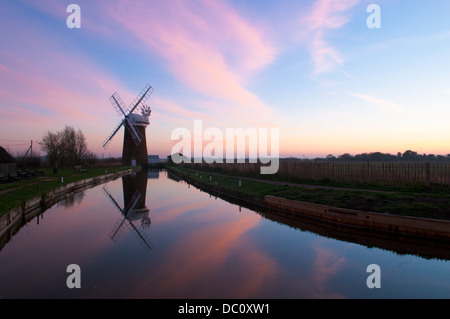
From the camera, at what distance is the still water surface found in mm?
5961

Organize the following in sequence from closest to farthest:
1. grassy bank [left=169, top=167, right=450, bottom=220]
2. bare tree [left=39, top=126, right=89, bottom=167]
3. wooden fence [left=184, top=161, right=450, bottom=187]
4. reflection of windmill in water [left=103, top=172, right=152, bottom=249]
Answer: grassy bank [left=169, top=167, right=450, bottom=220]
reflection of windmill in water [left=103, top=172, right=152, bottom=249]
wooden fence [left=184, top=161, right=450, bottom=187]
bare tree [left=39, top=126, right=89, bottom=167]

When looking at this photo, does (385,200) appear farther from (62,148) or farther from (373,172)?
(62,148)

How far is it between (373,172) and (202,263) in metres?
13.1

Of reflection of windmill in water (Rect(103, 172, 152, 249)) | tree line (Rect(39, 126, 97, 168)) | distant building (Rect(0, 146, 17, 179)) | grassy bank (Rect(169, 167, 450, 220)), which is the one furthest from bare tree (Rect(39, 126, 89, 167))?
grassy bank (Rect(169, 167, 450, 220))

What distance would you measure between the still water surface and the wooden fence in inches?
305

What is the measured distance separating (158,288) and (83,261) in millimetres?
3248

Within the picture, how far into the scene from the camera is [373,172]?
16328 mm

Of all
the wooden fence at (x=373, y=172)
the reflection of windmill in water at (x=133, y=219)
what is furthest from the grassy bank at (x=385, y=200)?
the reflection of windmill in water at (x=133, y=219)

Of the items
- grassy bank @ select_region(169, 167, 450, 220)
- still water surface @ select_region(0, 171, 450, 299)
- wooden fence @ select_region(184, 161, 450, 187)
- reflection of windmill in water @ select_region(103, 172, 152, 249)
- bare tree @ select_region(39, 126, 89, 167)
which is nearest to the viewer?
still water surface @ select_region(0, 171, 450, 299)

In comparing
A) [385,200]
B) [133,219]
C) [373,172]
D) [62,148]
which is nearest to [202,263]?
[133,219]

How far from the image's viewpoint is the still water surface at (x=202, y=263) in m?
5.96

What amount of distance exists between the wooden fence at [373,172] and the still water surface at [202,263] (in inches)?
305

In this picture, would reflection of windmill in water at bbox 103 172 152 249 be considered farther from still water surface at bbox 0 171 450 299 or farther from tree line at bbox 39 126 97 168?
tree line at bbox 39 126 97 168
